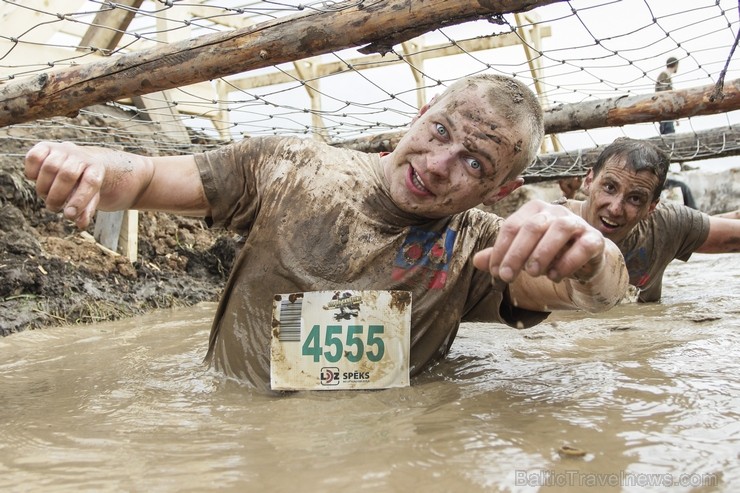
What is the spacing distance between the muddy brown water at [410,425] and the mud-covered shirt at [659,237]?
48.0 inches

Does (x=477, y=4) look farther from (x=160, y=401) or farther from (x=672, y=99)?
(x=672, y=99)

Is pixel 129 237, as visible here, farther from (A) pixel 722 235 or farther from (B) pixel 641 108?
(A) pixel 722 235

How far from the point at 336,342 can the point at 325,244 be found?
346 mm

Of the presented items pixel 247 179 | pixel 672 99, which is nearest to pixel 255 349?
pixel 247 179

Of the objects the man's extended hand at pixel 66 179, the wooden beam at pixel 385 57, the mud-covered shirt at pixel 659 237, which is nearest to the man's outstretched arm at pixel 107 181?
the man's extended hand at pixel 66 179

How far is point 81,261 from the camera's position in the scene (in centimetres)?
511

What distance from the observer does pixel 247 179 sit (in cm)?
247

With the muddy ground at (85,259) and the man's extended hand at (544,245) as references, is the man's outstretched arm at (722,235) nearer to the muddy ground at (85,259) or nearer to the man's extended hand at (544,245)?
the man's extended hand at (544,245)

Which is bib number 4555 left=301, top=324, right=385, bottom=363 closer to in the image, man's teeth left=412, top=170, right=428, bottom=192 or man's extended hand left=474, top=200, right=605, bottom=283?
man's teeth left=412, top=170, right=428, bottom=192

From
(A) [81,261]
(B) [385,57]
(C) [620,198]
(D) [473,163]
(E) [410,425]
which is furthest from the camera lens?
(B) [385,57]

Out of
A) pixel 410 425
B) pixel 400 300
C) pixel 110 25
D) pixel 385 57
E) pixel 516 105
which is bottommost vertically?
pixel 410 425

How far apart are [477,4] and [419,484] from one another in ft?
5.25

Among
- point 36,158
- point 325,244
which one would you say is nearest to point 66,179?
point 36,158

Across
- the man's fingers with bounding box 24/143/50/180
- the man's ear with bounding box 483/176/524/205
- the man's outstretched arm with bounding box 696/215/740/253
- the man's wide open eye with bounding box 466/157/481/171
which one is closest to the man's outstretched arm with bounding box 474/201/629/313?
the man's wide open eye with bounding box 466/157/481/171
